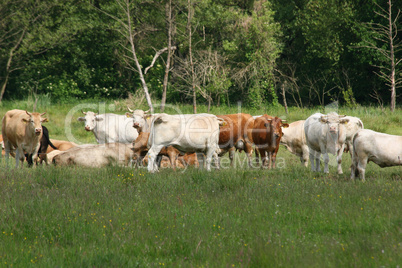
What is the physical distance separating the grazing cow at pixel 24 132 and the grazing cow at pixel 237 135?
5660 mm

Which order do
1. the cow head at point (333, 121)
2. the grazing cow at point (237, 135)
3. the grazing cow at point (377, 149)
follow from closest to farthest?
the grazing cow at point (377, 149), the cow head at point (333, 121), the grazing cow at point (237, 135)

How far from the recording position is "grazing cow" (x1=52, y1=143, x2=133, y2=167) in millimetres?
13461

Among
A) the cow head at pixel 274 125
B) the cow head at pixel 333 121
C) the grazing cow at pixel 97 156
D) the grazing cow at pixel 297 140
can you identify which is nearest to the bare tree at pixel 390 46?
the grazing cow at pixel 297 140

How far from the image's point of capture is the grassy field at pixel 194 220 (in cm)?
600

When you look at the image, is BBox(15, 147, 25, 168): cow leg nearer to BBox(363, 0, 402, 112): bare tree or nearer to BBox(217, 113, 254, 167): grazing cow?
BBox(217, 113, 254, 167): grazing cow

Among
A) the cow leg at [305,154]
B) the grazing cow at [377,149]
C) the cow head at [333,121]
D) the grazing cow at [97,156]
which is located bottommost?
the cow leg at [305,154]

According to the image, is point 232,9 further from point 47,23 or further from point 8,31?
point 8,31

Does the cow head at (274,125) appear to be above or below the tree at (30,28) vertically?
below

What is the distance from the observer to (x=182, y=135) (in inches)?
490

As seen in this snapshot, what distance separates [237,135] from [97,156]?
473 cm

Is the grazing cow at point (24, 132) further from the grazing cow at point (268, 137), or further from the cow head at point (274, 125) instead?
the cow head at point (274, 125)

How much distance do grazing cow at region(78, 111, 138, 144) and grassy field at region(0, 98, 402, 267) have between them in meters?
6.47

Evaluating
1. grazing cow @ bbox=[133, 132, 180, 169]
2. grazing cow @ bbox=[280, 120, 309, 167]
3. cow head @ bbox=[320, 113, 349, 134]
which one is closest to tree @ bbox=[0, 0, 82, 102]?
grazing cow @ bbox=[133, 132, 180, 169]

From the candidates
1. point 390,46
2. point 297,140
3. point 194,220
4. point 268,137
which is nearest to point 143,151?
point 268,137
